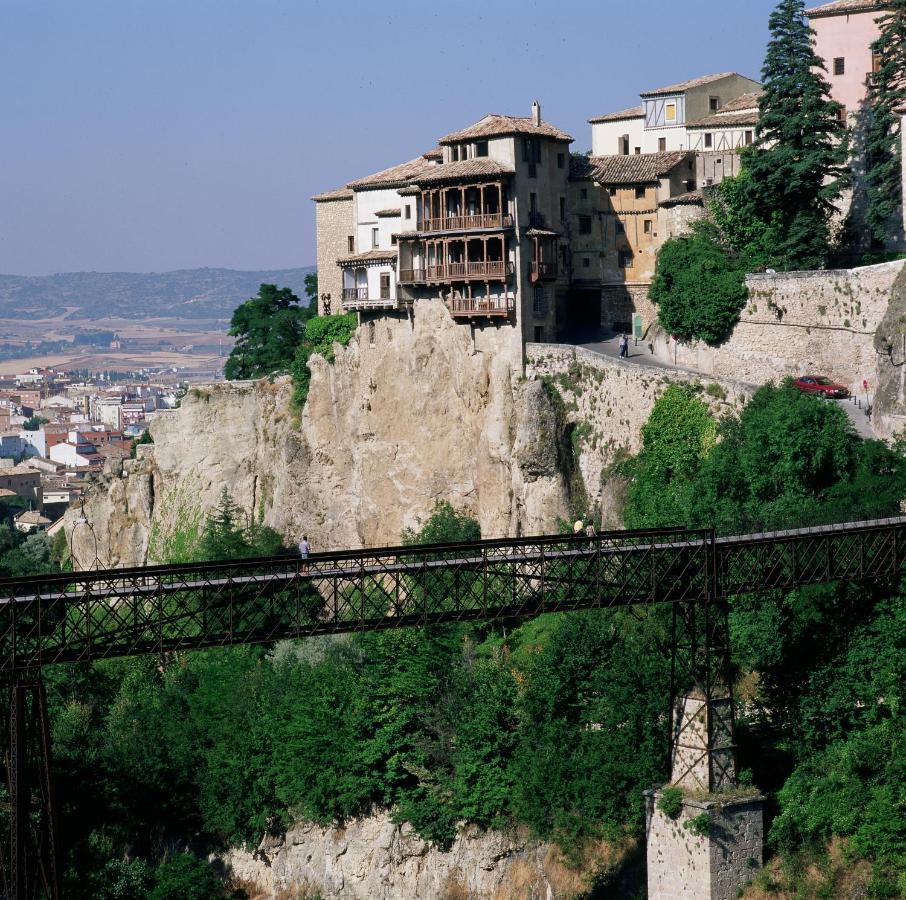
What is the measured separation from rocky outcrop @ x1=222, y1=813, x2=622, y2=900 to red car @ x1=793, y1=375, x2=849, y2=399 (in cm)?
1811

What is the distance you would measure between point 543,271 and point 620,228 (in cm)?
539

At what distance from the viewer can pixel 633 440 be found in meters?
61.7

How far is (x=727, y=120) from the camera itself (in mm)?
71875

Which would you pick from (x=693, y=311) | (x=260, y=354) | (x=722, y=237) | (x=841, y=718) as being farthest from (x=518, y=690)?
(x=260, y=354)

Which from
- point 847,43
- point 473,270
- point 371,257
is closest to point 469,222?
point 473,270

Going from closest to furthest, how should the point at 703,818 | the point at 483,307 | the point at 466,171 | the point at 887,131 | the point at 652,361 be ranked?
the point at 703,818, the point at 652,361, the point at 466,171, the point at 887,131, the point at 483,307

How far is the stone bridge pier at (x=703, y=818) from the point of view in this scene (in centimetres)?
4159

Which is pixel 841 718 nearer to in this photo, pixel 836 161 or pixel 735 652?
pixel 735 652

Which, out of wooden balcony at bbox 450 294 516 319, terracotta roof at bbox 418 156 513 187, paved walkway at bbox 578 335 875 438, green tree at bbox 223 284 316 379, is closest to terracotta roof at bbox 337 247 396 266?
terracotta roof at bbox 418 156 513 187

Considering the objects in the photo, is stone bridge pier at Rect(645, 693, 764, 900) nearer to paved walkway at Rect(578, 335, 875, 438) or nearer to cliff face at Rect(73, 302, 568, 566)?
paved walkway at Rect(578, 335, 875, 438)

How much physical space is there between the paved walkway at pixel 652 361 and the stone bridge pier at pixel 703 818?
52.8 ft

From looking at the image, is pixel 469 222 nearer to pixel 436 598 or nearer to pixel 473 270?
pixel 473 270

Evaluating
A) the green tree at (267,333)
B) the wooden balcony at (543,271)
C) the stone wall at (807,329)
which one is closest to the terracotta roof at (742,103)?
the wooden balcony at (543,271)

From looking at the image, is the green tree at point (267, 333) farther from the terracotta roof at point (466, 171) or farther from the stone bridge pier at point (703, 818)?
the stone bridge pier at point (703, 818)
